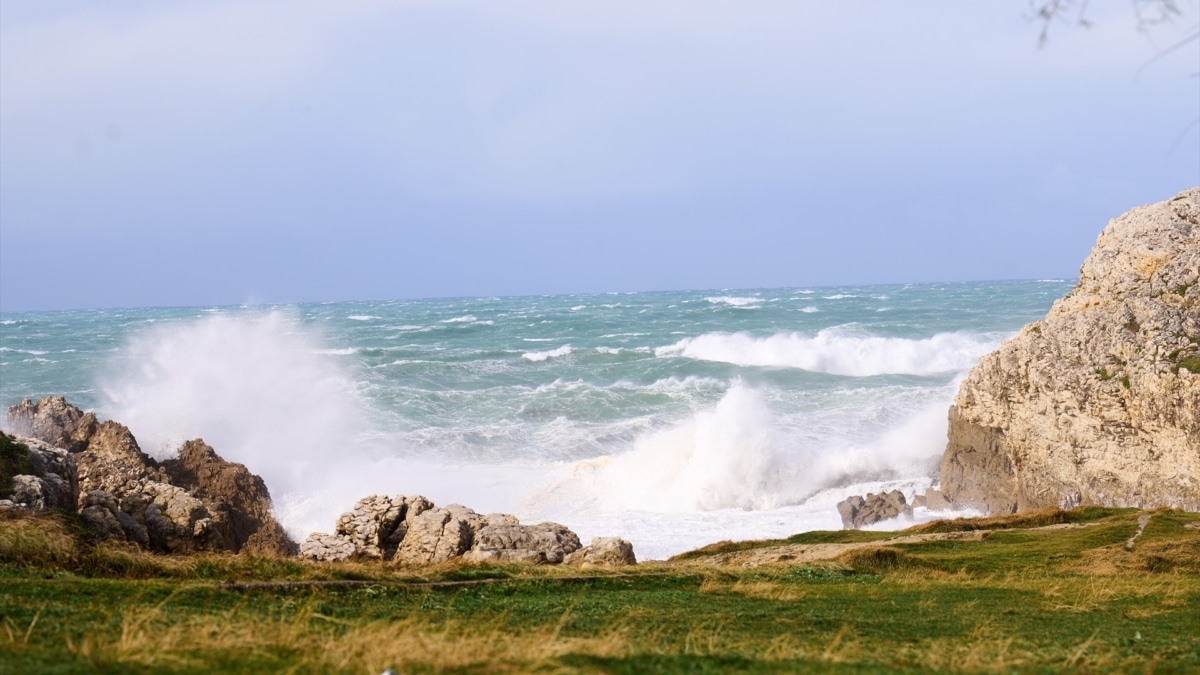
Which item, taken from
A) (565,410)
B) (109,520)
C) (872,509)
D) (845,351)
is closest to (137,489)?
(109,520)

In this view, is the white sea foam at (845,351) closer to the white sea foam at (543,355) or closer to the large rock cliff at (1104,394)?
the white sea foam at (543,355)

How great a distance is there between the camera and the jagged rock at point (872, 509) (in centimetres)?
3441

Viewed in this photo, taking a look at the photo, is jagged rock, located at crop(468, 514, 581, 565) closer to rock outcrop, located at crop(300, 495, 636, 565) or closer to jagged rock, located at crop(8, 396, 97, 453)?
rock outcrop, located at crop(300, 495, 636, 565)

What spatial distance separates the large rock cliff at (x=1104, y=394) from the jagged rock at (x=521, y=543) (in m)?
16.3

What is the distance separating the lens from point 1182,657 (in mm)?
9742

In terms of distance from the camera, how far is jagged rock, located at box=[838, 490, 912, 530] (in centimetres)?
3441

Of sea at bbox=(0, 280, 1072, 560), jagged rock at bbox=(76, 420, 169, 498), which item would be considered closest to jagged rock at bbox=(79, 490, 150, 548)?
jagged rock at bbox=(76, 420, 169, 498)

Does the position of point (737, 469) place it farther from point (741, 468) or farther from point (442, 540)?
point (442, 540)

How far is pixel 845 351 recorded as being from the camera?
232 feet

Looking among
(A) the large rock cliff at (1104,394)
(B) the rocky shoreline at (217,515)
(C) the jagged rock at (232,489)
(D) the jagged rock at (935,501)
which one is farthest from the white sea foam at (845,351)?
(B) the rocky shoreline at (217,515)

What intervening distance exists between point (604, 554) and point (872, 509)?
16005mm

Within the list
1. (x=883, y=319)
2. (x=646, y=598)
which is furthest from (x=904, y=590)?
(x=883, y=319)

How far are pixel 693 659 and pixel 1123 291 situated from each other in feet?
93.7

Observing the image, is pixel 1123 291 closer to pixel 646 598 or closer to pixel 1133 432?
pixel 1133 432
